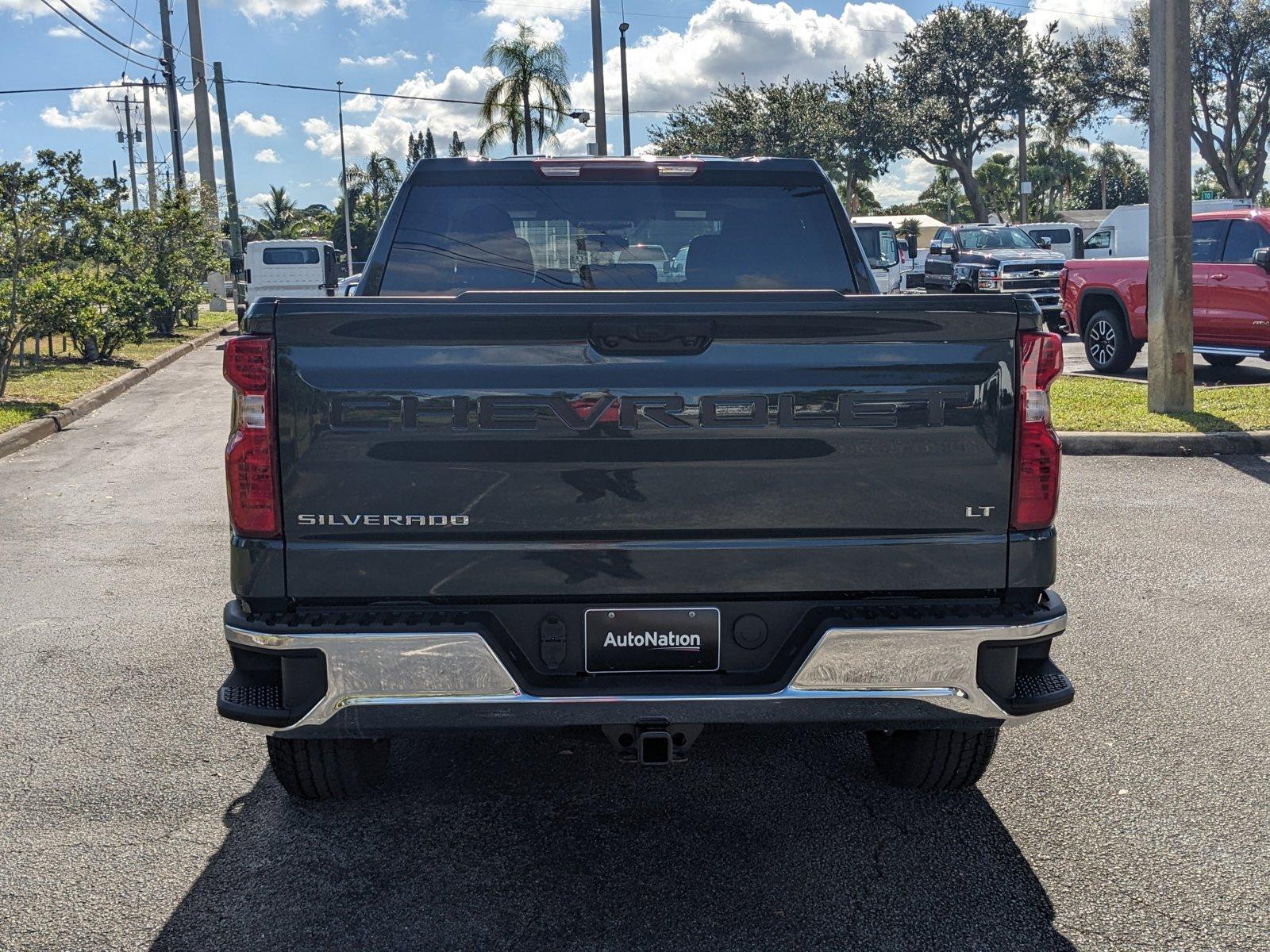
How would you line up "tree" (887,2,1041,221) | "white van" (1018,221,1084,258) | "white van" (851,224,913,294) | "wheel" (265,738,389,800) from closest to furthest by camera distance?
"wheel" (265,738,389,800) < "white van" (851,224,913,294) < "white van" (1018,221,1084,258) < "tree" (887,2,1041,221)

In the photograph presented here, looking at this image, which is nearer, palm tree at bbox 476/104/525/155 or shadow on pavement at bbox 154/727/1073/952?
shadow on pavement at bbox 154/727/1073/952

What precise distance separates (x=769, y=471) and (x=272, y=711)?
1.35 m

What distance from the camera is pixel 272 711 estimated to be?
3182 mm

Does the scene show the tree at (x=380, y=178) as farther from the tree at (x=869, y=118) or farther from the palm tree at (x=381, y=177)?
the tree at (x=869, y=118)

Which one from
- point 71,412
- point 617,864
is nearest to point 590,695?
point 617,864

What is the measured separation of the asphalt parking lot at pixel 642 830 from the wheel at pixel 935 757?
8 cm

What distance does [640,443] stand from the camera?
3.08m

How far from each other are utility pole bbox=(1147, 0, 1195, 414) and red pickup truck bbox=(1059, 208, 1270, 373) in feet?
5.99

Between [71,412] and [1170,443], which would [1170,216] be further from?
[71,412]

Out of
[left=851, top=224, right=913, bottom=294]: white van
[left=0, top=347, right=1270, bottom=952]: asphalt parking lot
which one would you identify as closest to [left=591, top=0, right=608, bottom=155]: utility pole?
[left=851, top=224, right=913, bottom=294]: white van

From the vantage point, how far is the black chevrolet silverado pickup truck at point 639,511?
121 inches

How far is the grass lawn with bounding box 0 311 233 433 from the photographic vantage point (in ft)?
45.9

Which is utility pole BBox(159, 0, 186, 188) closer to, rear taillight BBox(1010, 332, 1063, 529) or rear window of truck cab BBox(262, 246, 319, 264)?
rear window of truck cab BBox(262, 246, 319, 264)

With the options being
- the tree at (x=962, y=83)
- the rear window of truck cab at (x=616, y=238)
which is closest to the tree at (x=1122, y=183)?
the tree at (x=962, y=83)
